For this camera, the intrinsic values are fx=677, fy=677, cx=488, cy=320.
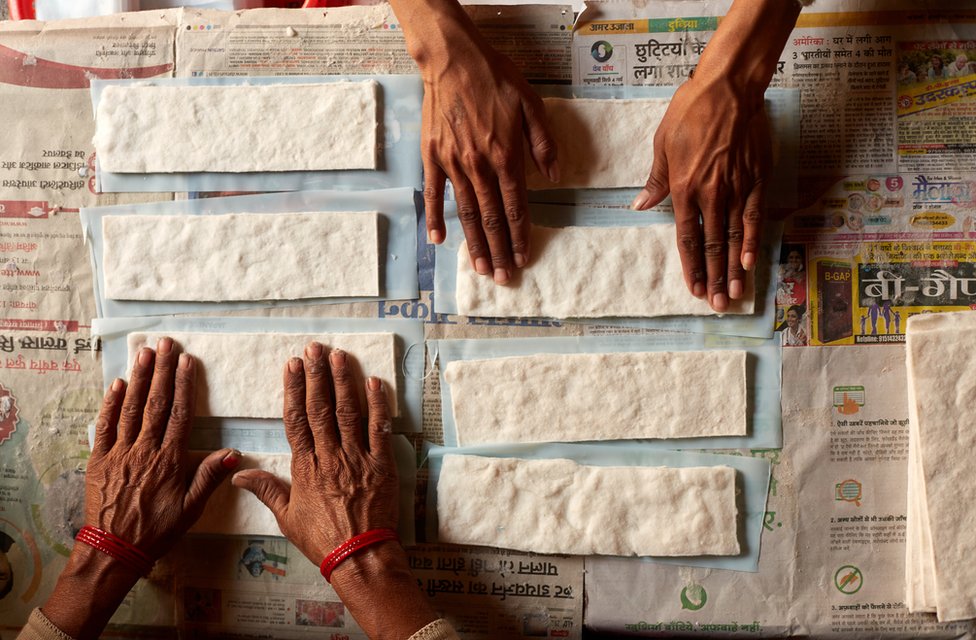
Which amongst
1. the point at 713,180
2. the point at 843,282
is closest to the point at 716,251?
the point at 713,180

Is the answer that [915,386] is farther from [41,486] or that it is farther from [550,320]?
[41,486]

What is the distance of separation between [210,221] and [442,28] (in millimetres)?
487

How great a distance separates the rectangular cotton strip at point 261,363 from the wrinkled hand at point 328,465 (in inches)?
0.9

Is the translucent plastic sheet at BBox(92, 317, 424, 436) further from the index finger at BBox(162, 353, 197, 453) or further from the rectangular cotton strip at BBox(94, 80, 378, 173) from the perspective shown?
the rectangular cotton strip at BBox(94, 80, 378, 173)

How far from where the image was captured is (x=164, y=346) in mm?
1107

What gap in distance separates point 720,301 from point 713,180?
0.63ft

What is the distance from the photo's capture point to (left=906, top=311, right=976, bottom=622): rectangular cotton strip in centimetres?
104

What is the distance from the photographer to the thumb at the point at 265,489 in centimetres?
107

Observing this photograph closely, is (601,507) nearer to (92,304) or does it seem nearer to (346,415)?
(346,415)

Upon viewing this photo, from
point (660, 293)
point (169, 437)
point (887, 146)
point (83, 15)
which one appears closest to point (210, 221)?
point (169, 437)

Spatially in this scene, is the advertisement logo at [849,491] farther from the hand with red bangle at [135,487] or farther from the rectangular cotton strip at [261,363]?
the hand with red bangle at [135,487]

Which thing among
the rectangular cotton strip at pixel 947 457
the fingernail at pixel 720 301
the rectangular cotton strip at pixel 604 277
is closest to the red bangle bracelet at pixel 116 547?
the rectangular cotton strip at pixel 604 277

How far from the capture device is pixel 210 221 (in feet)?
3.66

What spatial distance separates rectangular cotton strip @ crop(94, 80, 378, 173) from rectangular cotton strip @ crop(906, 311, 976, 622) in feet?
3.09
